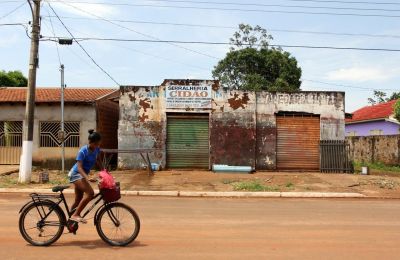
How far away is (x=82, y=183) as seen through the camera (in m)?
6.92

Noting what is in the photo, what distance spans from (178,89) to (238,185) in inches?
267

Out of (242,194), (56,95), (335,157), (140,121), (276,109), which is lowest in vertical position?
(242,194)

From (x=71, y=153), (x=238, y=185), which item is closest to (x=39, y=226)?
(x=238, y=185)

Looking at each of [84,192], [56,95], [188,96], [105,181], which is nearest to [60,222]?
[84,192]

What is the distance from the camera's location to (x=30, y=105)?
17.2 metres

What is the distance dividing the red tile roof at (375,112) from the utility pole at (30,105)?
2720 cm

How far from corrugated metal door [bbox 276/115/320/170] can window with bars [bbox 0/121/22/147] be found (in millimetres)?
12297

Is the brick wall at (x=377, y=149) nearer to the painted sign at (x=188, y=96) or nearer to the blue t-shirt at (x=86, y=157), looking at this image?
the painted sign at (x=188, y=96)

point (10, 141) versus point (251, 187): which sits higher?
point (10, 141)

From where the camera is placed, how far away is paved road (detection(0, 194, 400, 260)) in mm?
6387

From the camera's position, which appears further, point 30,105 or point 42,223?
point 30,105

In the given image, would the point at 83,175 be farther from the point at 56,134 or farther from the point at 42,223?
the point at 56,134

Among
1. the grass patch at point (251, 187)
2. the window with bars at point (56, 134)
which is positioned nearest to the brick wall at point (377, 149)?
the grass patch at point (251, 187)

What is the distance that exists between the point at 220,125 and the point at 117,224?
1515 centimetres
